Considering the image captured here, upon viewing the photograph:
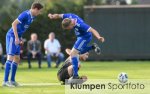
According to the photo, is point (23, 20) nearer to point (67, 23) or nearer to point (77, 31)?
point (67, 23)

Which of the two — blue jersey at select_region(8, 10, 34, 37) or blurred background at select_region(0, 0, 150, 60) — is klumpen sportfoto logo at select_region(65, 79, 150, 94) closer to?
blue jersey at select_region(8, 10, 34, 37)

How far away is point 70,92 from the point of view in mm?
13992

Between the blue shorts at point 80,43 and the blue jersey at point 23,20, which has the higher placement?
the blue jersey at point 23,20

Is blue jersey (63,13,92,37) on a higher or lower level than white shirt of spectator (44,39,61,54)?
higher

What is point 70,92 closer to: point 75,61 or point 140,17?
point 75,61

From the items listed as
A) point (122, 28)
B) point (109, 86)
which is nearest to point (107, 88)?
point (109, 86)

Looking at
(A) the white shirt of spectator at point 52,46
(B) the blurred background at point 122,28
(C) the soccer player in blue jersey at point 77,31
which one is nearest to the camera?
(C) the soccer player in blue jersey at point 77,31

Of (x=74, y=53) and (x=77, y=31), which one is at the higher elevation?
(x=77, y=31)

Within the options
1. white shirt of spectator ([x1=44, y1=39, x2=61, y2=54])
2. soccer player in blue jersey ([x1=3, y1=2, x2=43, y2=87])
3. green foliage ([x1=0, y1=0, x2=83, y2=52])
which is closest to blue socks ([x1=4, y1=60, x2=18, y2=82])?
soccer player in blue jersey ([x1=3, y1=2, x2=43, y2=87])

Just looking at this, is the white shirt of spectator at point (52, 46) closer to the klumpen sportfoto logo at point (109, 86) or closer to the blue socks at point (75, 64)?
the blue socks at point (75, 64)

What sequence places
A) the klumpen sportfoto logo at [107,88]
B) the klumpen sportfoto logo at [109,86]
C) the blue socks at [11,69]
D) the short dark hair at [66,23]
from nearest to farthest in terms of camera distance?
the klumpen sportfoto logo at [107,88]
the klumpen sportfoto logo at [109,86]
the short dark hair at [66,23]
the blue socks at [11,69]

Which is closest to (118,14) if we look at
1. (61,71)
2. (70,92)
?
(61,71)

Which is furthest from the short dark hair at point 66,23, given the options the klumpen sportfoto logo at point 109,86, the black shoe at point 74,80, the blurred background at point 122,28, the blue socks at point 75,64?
the blurred background at point 122,28

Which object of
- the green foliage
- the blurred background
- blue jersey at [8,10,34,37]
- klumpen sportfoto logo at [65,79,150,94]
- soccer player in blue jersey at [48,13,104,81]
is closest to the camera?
klumpen sportfoto logo at [65,79,150,94]
